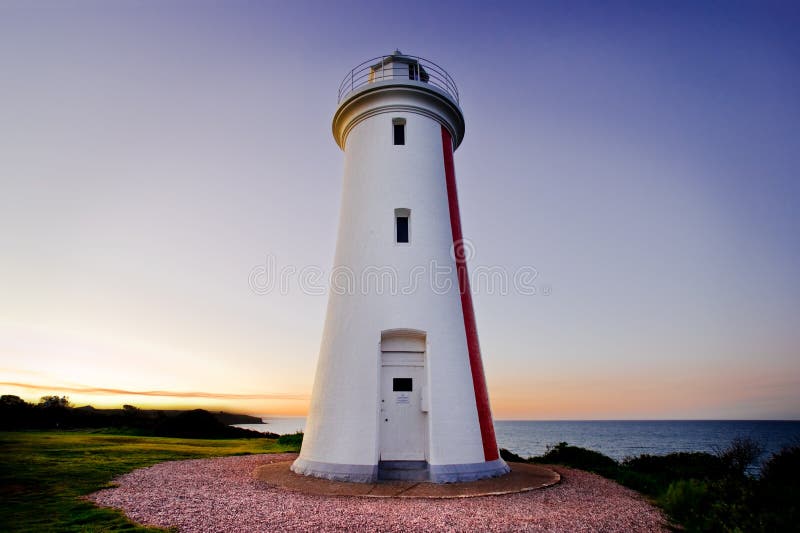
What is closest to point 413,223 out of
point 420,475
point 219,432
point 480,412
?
point 480,412

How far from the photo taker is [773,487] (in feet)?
27.0

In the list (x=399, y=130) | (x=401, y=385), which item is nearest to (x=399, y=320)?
(x=401, y=385)

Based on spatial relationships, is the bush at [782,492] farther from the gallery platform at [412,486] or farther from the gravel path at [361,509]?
the gallery platform at [412,486]

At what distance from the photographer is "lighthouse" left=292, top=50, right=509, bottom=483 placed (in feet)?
33.5

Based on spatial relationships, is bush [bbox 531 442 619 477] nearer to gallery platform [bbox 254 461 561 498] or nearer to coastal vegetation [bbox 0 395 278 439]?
gallery platform [bbox 254 461 561 498]

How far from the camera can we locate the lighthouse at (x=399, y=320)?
33.5 feet

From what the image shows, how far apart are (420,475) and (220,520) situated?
14.7 feet

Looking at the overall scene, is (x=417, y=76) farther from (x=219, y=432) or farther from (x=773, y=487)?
(x=219, y=432)

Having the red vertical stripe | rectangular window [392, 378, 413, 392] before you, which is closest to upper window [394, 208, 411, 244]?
the red vertical stripe

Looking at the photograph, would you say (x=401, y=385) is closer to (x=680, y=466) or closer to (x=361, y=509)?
(x=361, y=509)

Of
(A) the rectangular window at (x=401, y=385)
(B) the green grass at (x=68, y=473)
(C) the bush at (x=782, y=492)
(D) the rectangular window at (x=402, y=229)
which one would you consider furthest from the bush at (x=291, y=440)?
(C) the bush at (x=782, y=492)

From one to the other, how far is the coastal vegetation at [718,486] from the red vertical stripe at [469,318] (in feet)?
10.2

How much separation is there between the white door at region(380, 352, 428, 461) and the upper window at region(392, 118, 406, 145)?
5742 millimetres

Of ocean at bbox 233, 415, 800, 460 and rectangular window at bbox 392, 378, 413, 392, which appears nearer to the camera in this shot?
rectangular window at bbox 392, 378, 413, 392
